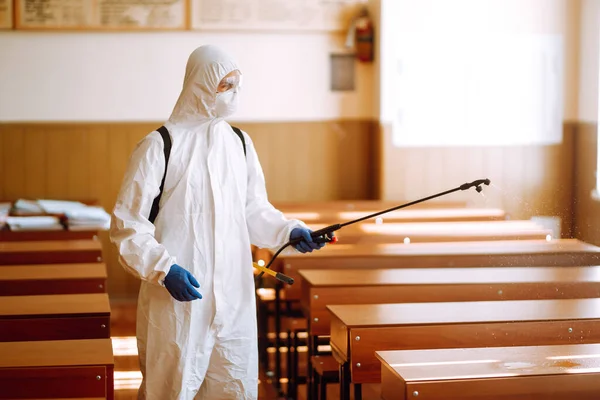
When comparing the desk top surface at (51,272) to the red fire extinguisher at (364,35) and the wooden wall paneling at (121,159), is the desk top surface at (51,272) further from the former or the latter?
the red fire extinguisher at (364,35)

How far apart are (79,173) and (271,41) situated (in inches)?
65.6

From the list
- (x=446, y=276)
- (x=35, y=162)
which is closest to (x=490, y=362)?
(x=446, y=276)

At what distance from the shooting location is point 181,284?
8.40 ft

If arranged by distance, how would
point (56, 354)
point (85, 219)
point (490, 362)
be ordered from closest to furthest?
1. point (490, 362)
2. point (56, 354)
3. point (85, 219)

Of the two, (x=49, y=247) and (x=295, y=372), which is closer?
(x=295, y=372)

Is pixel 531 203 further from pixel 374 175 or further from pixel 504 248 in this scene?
pixel 504 248

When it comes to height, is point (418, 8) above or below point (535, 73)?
above

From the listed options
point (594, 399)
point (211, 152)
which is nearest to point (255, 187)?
point (211, 152)

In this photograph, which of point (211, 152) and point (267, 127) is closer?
point (211, 152)

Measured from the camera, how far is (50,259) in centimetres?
448

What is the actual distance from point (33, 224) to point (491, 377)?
162 inches

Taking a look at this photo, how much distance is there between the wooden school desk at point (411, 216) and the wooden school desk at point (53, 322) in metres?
2.37

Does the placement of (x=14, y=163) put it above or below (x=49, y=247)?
above

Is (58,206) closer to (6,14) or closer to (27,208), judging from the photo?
(27,208)
